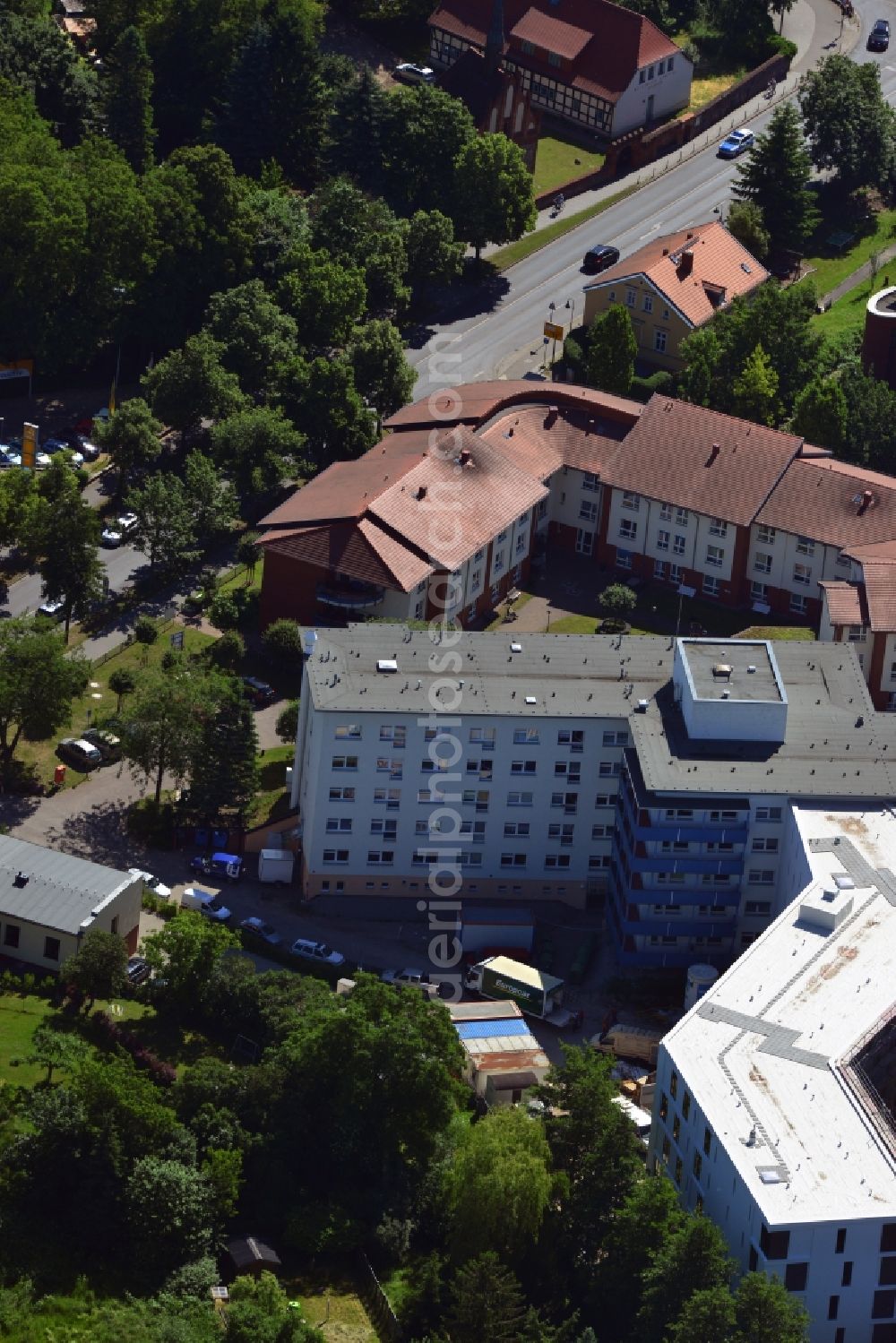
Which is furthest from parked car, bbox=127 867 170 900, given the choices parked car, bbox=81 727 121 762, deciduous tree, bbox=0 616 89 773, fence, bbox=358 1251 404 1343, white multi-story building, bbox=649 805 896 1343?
white multi-story building, bbox=649 805 896 1343

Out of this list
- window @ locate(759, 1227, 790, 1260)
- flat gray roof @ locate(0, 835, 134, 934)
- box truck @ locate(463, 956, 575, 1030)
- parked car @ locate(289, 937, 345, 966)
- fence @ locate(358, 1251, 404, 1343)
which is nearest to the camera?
window @ locate(759, 1227, 790, 1260)

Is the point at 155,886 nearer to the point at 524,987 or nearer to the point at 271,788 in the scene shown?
the point at 271,788

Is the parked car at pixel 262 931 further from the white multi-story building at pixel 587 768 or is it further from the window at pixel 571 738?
the window at pixel 571 738

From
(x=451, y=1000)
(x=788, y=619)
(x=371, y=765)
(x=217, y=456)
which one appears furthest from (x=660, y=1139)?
(x=217, y=456)

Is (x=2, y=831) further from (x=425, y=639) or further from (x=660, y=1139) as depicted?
(x=660, y=1139)

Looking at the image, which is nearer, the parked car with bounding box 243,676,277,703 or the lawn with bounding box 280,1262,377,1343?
the lawn with bounding box 280,1262,377,1343

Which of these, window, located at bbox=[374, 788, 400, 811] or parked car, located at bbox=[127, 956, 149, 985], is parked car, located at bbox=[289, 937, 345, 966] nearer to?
parked car, located at bbox=[127, 956, 149, 985]

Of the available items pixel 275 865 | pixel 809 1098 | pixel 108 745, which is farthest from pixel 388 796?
pixel 809 1098
